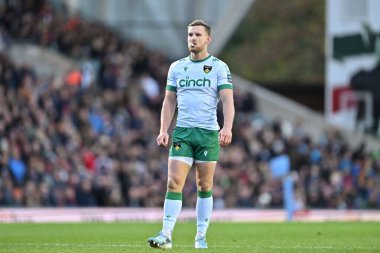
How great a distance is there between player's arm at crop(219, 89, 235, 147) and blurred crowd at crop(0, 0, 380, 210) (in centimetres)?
1551

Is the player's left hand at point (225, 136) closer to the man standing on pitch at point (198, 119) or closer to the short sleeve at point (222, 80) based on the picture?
the man standing on pitch at point (198, 119)

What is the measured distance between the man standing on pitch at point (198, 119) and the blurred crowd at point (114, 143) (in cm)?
1522

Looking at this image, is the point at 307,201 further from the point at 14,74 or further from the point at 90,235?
the point at 90,235

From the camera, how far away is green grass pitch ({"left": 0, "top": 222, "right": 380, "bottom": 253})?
1408cm

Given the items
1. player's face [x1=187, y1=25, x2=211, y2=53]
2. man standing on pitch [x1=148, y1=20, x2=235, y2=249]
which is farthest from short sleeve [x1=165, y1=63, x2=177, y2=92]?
player's face [x1=187, y1=25, x2=211, y2=53]

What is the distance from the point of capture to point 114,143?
32969mm

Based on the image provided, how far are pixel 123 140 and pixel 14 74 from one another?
365 centimetres

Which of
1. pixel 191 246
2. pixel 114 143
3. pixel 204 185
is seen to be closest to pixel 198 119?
pixel 204 185

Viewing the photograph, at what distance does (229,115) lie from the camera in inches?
541

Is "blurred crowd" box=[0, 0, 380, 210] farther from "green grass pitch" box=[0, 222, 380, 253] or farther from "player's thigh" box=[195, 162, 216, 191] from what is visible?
"player's thigh" box=[195, 162, 216, 191]

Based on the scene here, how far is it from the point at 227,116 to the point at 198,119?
14.1 inches

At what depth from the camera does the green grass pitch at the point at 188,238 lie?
14078 millimetres

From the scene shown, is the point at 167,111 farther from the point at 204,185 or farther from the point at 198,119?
the point at 204,185

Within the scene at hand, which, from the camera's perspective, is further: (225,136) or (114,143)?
(114,143)
